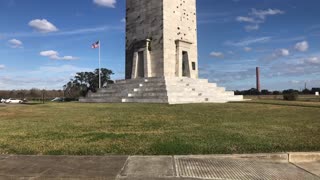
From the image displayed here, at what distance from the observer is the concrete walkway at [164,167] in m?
6.52

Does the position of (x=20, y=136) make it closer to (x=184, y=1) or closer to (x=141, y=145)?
(x=141, y=145)

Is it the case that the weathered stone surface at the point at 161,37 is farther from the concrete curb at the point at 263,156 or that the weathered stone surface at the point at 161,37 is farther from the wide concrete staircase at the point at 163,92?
the concrete curb at the point at 263,156

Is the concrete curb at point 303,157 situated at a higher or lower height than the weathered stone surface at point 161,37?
lower

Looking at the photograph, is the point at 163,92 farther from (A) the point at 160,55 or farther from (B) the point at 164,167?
(B) the point at 164,167

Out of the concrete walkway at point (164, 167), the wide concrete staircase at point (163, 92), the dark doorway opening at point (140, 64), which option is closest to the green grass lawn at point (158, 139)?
the concrete walkway at point (164, 167)

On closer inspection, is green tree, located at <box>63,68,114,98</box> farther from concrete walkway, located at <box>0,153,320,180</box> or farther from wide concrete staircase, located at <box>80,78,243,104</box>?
concrete walkway, located at <box>0,153,320,180</box>

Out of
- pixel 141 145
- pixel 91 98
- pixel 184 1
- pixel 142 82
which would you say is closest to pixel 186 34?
pixel 184 1

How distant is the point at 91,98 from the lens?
38.7m

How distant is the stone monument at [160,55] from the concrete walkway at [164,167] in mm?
24408

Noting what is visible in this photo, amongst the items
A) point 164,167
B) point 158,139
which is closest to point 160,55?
point 158,139

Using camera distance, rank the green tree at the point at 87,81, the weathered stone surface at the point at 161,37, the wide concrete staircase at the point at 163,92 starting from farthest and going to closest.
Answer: the green tree at the point at 87,81 → the weathered stone surface at the point at 161,37 → the wide concrete staircase at the point at 163,92

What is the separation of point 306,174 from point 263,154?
1352 millimetres

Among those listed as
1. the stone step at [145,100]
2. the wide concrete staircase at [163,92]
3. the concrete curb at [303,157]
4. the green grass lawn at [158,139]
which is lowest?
the concrete curb at [303,157]

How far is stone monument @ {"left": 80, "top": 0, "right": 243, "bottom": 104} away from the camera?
34719 mm
